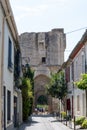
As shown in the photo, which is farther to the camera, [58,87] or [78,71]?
[58,87]

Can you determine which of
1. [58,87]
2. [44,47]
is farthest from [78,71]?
[44,47]

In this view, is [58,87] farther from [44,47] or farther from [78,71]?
[44,47]

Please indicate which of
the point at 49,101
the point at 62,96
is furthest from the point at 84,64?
the point at 49,101

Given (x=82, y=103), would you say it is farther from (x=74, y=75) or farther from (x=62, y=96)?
(x=62, y=96)

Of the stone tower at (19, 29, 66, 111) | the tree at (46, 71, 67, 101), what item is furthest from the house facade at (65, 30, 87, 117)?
the stone tower at (19, 29, 66, 111)

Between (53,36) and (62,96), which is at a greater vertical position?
(53,36)

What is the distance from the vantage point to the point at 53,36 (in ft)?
237

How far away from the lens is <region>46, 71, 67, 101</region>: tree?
1784 inches

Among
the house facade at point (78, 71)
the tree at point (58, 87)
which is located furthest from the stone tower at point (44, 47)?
the house facade at point (78, 71)

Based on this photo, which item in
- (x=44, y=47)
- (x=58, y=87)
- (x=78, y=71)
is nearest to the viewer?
(x=78, y=71)

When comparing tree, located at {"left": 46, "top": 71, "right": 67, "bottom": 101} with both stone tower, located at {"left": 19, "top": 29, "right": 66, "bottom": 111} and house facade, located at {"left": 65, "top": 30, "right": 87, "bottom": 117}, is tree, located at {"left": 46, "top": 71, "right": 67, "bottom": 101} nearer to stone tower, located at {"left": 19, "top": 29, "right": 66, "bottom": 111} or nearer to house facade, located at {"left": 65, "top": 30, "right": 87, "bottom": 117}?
house facade, located at {"left": 65, "top": 30, "right": 87, "bottom": 117}

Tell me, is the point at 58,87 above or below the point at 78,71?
below

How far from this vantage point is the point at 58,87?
4541 centimetres

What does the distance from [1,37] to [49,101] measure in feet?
169
